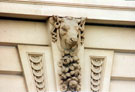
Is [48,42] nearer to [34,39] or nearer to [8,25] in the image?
[34,39]

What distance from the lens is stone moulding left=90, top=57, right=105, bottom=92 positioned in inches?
126

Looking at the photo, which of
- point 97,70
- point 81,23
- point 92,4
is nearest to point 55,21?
point 81,23

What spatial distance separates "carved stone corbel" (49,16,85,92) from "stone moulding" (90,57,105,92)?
0.36 ft

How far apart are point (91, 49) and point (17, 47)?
1.98 feet

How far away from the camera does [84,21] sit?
3.19 metres

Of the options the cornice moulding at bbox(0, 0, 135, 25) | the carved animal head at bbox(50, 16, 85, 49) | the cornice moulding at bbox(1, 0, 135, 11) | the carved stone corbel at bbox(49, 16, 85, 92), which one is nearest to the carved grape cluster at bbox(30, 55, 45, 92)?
the carved stone corbel at bbox(49, 16, 85, 92)

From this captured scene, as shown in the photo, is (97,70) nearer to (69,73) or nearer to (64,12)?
(69,73)

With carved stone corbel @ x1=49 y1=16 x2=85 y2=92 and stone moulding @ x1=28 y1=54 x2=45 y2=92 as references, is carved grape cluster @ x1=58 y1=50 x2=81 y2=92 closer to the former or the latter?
carved stone corbel @ x1=49 y1=16 x2=85 y2=92

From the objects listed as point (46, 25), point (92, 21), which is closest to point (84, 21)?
point (92, 21)

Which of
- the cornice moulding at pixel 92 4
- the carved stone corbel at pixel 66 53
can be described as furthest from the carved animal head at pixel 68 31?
the cornice moulding at pixel 92 4

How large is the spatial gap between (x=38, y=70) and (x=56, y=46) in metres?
0.24

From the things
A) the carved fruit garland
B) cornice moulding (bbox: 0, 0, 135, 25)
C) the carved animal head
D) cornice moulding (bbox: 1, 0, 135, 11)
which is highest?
cornice moulding (bbox: 1, 0, 135, 11)

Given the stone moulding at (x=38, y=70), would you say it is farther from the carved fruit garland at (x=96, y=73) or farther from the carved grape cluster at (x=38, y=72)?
the carved fruit garland at (x=96, y=73)

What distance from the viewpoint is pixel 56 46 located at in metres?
3.17
